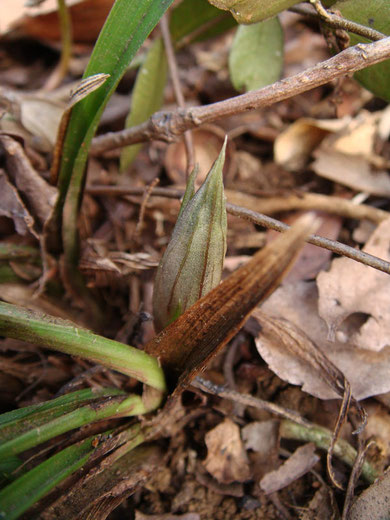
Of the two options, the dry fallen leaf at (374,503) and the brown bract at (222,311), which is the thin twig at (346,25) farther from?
the dry fallen leaf at (374,503)

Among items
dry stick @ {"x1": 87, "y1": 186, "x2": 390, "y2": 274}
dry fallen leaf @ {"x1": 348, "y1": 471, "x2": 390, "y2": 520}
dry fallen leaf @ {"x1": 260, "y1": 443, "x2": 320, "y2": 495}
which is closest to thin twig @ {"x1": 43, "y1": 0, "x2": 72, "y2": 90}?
dry stick @ {"x1": 87, "y1": 186, "x2": 390, "y2": 274}

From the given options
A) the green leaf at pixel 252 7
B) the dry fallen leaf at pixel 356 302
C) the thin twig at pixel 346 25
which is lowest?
the dry fallen leaf at pixel 356 302

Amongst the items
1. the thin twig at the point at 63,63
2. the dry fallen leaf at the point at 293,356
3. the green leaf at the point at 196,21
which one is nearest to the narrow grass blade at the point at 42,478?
the dry fallen leaf at the point at 293,356

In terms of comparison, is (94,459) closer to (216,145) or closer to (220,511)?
(220,511)

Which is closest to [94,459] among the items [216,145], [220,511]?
[220,511]

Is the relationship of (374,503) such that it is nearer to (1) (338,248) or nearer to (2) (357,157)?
(1) (338,248)
